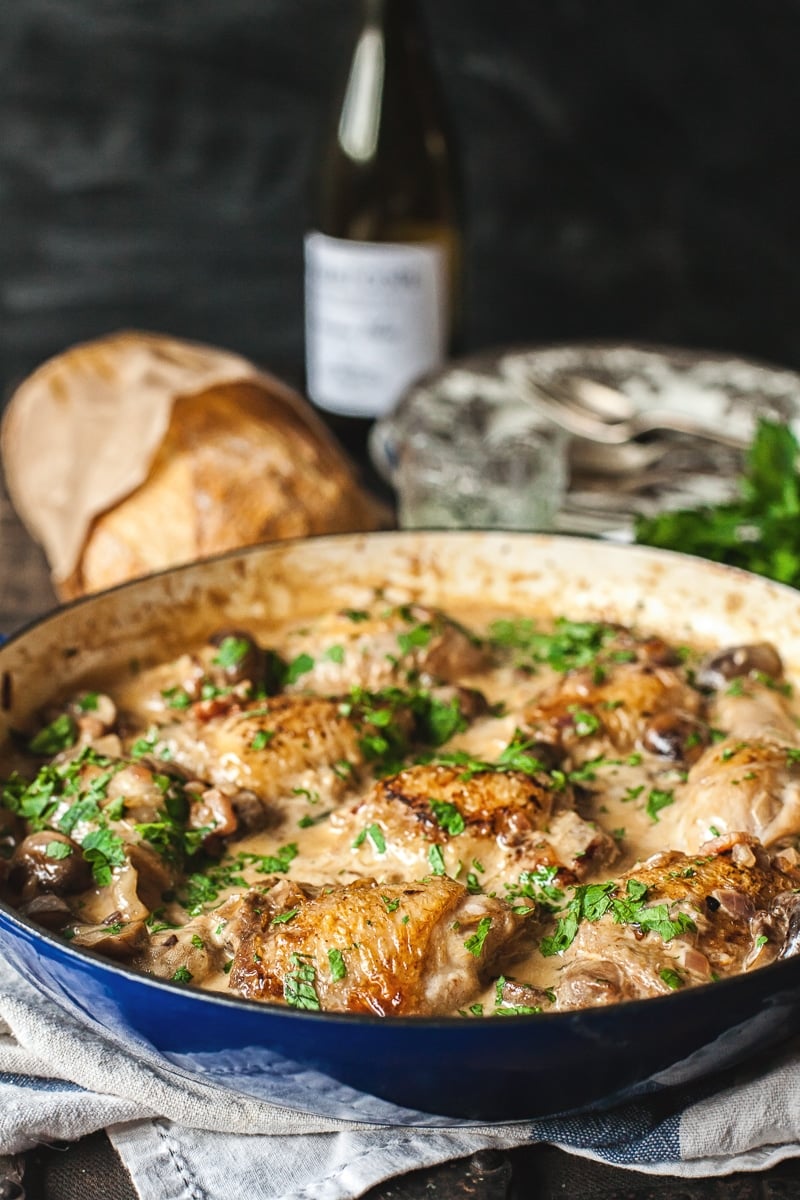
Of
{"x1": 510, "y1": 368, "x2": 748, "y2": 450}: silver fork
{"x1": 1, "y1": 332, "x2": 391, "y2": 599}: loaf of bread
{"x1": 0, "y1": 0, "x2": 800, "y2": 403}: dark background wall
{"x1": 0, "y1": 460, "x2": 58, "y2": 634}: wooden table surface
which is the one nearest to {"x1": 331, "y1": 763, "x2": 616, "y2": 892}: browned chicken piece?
{"x1": 1, "y1": 332, "x2": 391, "y2": 599}: loaf of bread

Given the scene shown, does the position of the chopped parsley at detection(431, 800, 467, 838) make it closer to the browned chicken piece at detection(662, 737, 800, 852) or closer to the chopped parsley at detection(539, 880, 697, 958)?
the chopped parsley at detection(539, 880, 697, 958)

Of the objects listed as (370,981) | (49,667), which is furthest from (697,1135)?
(49,667)

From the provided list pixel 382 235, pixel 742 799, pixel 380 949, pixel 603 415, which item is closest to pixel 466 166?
pixel 382 235

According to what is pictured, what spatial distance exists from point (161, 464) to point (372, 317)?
1.35 metres

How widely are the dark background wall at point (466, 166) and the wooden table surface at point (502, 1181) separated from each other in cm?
471

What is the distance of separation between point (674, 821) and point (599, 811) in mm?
150

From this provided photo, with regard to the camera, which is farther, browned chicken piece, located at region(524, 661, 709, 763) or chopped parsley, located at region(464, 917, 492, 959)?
browned chicken piece, located at region(524, 661, 709, 763)

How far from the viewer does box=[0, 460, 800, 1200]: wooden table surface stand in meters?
2.29

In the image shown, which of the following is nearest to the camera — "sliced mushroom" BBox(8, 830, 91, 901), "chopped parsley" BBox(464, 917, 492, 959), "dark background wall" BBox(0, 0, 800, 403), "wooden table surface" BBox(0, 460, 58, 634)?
"chopped parsley" BBox(464, 917, 492, 959)

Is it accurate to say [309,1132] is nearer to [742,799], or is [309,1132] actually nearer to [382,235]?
[742,799]

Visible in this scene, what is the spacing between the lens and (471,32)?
6.11 m

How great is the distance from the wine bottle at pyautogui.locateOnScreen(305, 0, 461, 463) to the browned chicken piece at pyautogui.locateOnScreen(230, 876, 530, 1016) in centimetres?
346

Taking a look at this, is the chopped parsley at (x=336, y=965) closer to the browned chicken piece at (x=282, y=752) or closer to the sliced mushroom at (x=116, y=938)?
the sliced mushroom at (x=116, y=938)

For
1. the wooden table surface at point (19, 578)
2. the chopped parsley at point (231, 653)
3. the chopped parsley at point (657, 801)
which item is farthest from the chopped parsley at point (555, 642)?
the wooden table surface at point (19, 578)
